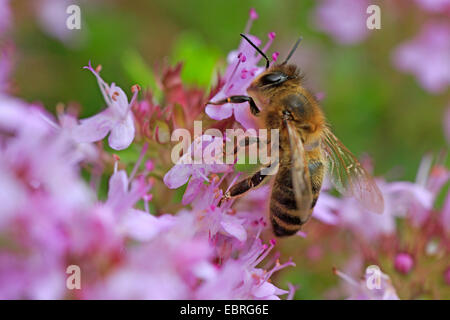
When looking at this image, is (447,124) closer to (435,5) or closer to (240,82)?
(435,5)

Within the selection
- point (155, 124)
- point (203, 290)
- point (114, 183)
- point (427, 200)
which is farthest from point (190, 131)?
point (427, 200)

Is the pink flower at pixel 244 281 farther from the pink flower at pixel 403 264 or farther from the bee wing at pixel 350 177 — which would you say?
the pink flower at pixel 403 264

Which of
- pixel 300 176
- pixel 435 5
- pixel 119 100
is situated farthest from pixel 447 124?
pixel 119 100

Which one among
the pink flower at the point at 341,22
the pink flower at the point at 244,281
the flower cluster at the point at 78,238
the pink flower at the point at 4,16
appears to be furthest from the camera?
the pink flower at the point at 341,22

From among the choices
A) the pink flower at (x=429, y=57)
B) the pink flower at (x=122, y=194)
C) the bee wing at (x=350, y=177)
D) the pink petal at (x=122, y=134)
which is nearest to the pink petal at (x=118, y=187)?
the pink flower at (x=122, y=194)
